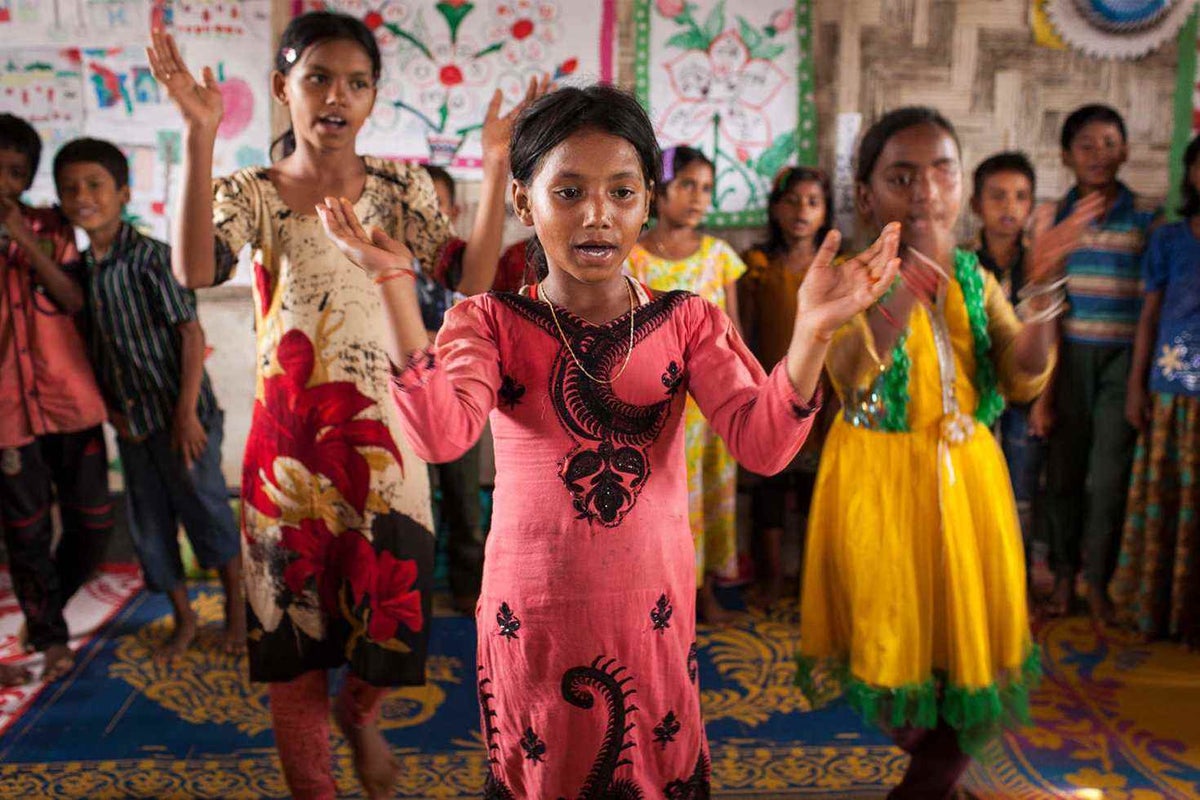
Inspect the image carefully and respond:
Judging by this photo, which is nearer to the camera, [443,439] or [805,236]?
[443,439]

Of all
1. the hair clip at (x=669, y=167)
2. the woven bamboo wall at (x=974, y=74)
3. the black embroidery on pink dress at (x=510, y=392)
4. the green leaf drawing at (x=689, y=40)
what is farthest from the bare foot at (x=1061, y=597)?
the black embroidery on pink dress at (x=510, y=392)

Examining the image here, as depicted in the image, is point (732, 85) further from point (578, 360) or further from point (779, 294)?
point (578, 360)

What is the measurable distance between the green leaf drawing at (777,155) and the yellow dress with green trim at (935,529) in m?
2.31

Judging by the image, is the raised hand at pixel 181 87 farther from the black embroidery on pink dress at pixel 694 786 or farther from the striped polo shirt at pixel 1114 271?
the striped polo shirt at pixel 1114 271

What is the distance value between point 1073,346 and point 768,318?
112 cm

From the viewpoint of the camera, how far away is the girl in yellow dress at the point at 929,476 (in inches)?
74.3

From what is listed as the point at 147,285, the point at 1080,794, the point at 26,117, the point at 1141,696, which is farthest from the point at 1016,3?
the point at 26,117

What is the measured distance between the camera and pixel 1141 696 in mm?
3023

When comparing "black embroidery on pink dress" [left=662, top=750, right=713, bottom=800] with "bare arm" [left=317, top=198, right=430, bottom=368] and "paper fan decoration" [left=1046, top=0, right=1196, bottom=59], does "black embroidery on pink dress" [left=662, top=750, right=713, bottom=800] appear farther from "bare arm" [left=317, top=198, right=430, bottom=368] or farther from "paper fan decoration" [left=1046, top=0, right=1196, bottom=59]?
"paper fan decoration" [left=1046, top=0, right=1196, bottom=59]

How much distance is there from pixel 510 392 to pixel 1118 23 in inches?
152

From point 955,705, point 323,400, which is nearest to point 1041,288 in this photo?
point 955,705

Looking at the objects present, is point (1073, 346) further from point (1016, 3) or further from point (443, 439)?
point (443, 439)

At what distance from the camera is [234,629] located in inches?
135

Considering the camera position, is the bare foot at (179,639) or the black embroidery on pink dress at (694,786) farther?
the bare foot at (179,639)
